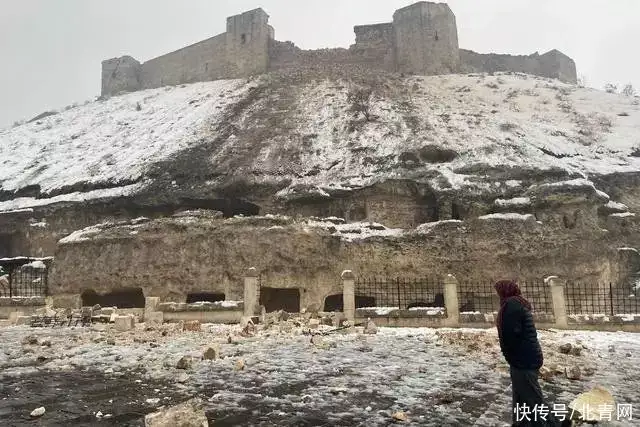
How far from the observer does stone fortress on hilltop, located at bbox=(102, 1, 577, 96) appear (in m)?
43.3

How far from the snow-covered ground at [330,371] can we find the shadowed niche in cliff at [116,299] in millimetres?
10815

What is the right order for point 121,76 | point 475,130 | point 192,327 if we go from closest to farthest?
point 192,327 → point 475,130 → point 121,76

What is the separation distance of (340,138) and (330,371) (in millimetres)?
23431

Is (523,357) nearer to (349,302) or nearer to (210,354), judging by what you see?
(210,354)

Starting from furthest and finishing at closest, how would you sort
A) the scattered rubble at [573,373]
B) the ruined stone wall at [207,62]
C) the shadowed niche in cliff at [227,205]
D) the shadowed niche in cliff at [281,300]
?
the ruined stone wall at [207,62] < the shadowed niche in cliff at [227,205] < the shadowed niche in cliff at [281,300] < the scattered rubble at [573,373]

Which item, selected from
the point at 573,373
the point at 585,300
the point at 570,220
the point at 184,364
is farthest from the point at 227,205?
the point at 573,373

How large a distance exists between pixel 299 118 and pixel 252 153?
5759 mm

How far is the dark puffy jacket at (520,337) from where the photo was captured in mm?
4941

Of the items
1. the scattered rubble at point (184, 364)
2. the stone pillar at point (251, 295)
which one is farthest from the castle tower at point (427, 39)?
the scattered rubble at point (184, 364)

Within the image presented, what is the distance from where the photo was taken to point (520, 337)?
4.99 metres

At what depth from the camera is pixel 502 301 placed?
17.1ft

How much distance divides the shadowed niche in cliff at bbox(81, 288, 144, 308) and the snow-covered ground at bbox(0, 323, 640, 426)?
35.5ft

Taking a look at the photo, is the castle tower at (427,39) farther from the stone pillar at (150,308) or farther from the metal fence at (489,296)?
the stone pillar at (150,308)

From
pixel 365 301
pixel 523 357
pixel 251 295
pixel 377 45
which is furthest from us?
pixel 377 45
